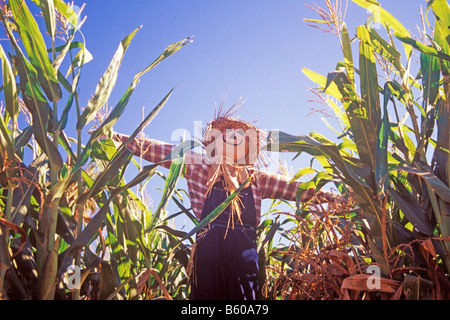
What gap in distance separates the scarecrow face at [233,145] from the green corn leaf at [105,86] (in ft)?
1.04

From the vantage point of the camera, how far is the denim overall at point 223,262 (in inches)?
46.5

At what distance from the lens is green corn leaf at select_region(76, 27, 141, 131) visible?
0.65 meters

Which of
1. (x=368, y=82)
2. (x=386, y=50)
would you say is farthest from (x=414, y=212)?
(x=386, y=50)

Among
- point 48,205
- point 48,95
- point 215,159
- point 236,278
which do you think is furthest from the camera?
point 236,278

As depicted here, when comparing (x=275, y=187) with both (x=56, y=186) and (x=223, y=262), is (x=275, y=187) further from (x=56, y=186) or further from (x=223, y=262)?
(x=56, y=186)

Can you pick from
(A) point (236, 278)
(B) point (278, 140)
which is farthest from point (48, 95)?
(A) point (236, 278)

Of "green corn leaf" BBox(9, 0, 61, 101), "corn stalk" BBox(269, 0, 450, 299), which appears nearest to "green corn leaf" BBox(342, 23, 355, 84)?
"corn stalk" BBox(269, 0, 450, 299)

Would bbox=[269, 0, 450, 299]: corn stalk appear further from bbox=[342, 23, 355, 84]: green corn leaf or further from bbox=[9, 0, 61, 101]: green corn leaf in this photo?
bbox=[9, 0, 61, 101]: green corn leaf

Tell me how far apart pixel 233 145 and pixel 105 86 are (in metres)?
0.39

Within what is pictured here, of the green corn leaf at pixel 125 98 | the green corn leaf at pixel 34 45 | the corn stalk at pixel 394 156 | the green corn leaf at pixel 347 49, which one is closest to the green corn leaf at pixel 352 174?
the corn stalk at pixel 394 156

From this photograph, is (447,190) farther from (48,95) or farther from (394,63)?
(48,95)

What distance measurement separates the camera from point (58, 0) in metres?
0.83

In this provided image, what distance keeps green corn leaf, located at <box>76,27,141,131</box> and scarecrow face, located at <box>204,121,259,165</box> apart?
0.32 metres
